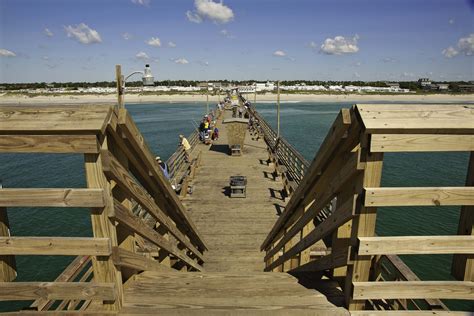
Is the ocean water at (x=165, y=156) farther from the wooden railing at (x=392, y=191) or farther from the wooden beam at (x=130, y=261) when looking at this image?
the wooden beam at (x=130, y=261)

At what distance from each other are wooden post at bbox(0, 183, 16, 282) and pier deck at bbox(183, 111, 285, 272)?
386 centimetres

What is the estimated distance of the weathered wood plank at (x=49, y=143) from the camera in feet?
5.63

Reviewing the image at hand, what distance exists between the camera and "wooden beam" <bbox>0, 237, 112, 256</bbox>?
1879 millimetres

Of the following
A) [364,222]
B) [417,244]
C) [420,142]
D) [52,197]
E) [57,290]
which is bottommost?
[57,290]

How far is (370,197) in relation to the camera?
1.81 metres

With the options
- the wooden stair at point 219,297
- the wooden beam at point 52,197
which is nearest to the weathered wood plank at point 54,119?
the wooden beam at point 52,197

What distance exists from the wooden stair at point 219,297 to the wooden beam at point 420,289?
32cm

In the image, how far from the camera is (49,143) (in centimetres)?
175

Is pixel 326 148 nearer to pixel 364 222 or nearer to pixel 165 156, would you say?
pixel 364 222

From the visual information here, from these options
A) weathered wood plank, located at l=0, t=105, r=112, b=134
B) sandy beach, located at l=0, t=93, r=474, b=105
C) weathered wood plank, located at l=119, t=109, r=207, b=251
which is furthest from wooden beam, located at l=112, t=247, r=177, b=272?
sandy beach, located at l=0, t=93, r=474, b=105

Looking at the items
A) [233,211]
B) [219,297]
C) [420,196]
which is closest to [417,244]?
[420,196]

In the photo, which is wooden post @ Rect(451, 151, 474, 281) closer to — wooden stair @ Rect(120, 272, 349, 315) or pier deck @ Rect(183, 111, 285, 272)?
wooden stair @ Rect(120, 272, 349, 315)

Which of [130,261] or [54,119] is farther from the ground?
[54,119]

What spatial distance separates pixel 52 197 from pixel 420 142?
83.8 inches
